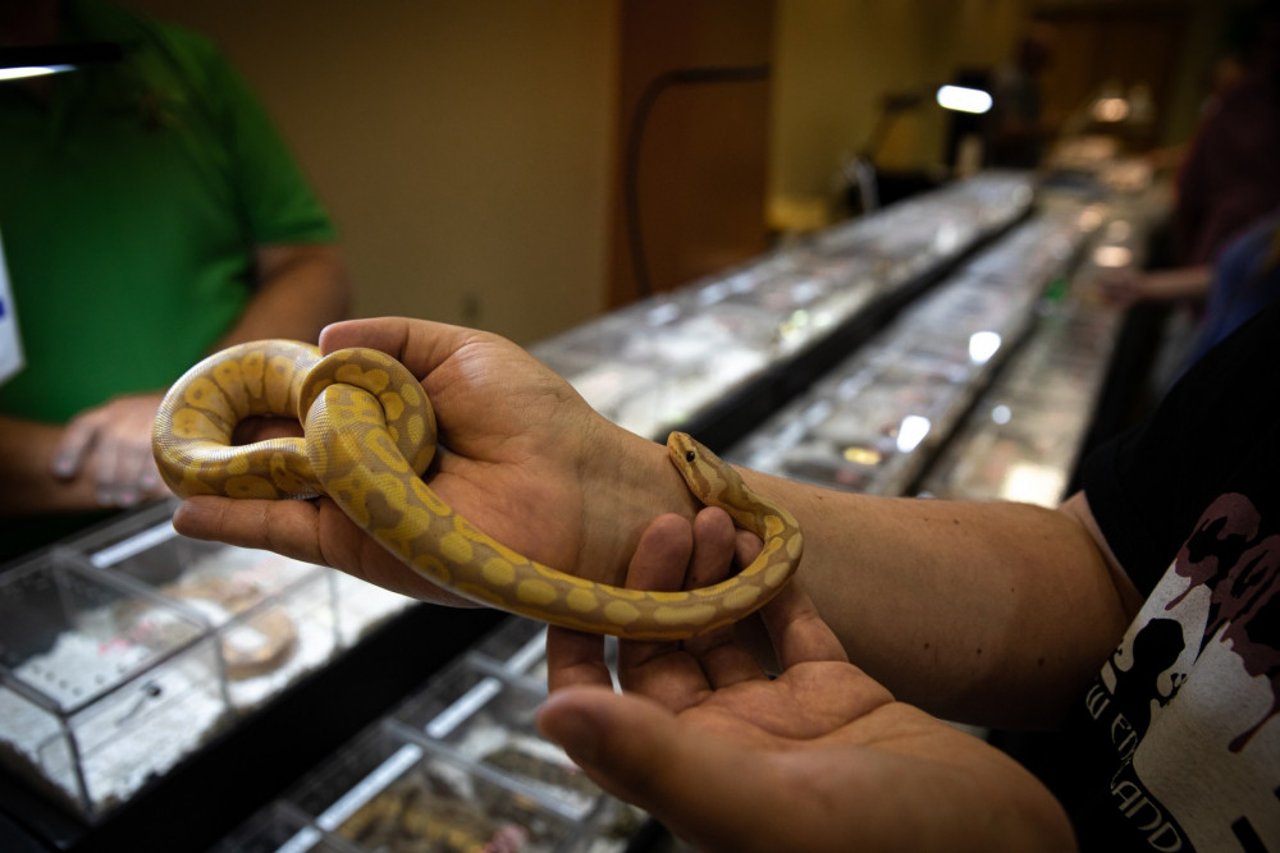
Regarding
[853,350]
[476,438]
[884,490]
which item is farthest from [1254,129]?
[476,438]

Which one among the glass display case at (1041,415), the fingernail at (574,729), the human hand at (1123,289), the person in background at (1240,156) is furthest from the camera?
the person in background at (1240,156)

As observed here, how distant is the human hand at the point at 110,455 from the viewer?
1.68 metres

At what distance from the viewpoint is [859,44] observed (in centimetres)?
916

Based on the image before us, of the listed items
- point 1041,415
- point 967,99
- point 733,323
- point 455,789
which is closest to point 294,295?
point 455,789

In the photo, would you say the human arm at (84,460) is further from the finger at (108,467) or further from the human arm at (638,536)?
the human arm at (638,536)

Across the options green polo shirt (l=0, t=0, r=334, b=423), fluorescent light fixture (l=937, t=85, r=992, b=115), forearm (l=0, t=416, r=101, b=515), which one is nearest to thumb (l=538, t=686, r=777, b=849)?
forearm (l=0, t=416, r=101, b=515)

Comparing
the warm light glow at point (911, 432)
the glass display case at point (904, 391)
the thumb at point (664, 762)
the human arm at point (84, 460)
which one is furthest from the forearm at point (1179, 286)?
the human arm at point (84, 460)

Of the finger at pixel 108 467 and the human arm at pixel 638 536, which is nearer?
the human arm at pixel 638 536

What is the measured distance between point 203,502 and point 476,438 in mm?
373

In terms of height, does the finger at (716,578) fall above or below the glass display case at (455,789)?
above

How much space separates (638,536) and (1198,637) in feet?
2.28

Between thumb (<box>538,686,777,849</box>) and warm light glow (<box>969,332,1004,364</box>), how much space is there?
2991 mm

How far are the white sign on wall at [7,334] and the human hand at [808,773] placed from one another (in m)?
1.58

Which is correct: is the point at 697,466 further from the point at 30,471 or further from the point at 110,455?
the point at 30,471
